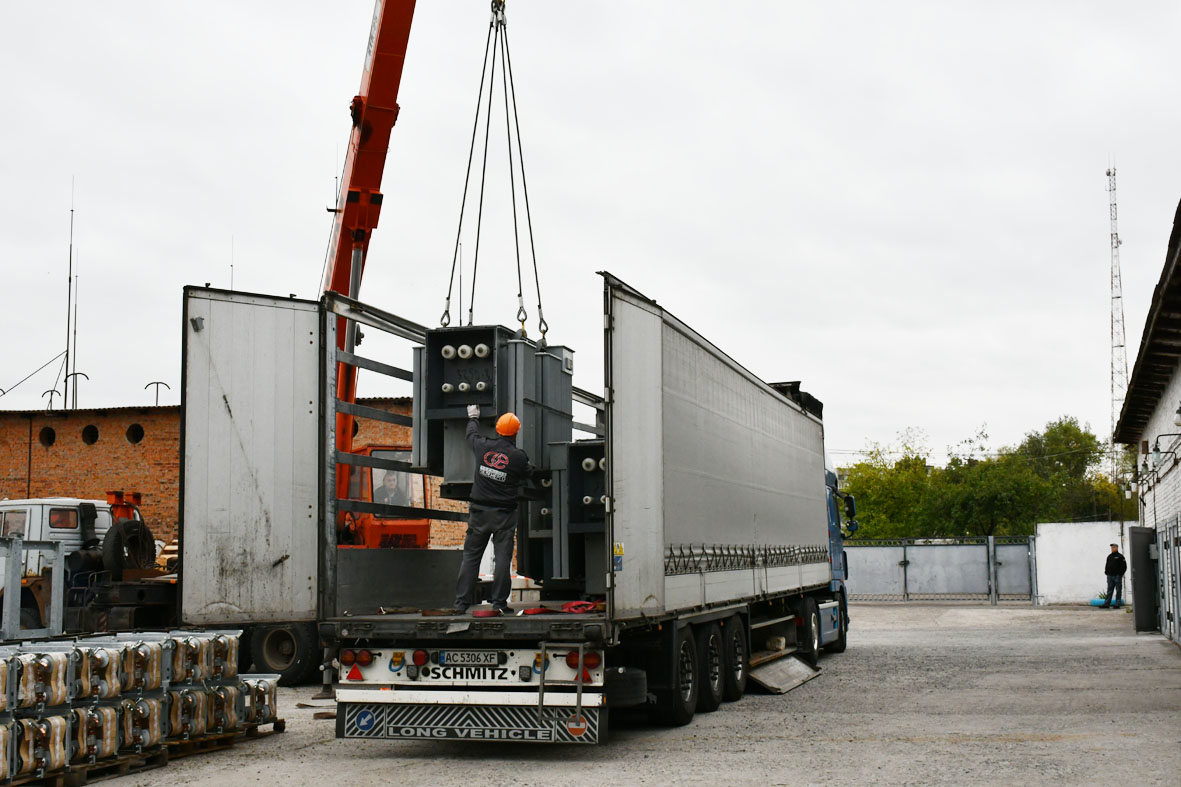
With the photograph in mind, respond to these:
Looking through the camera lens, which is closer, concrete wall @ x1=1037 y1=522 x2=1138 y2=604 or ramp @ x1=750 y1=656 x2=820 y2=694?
ramp @ x1=750 y1=656 x2=820 y2=694

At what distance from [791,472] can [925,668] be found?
3.27m

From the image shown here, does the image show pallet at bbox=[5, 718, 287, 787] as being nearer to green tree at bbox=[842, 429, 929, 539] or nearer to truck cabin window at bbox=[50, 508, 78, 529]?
truck cabin window at bbox=[50, 508, 78, 529]

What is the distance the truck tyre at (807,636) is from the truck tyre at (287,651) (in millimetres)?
6340

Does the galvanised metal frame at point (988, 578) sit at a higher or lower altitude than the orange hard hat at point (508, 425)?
lower

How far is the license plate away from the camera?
9.02m

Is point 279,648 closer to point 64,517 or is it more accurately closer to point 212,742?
point 212,742

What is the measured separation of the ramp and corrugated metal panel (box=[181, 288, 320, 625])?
5.88 m

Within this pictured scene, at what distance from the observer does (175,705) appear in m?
9.27

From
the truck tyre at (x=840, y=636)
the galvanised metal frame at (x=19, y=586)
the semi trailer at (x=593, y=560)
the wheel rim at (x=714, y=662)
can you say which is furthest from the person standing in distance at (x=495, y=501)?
the truck tyre at (x=840, y=636)

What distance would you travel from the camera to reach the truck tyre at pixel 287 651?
14.5 metres

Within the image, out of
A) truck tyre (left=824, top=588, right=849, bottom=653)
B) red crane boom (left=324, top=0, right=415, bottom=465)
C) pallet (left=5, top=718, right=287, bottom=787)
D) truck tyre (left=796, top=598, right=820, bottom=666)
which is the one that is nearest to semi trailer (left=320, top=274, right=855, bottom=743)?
pallet (left=5, top=718, right=287, bottom=787)

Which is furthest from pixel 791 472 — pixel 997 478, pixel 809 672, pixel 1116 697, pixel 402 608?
pixel 997 478

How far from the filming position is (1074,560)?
109 feet

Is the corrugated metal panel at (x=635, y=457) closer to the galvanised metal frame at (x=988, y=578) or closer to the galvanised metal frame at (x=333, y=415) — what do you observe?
the galvanised metal frame at (x=333, y=415)
